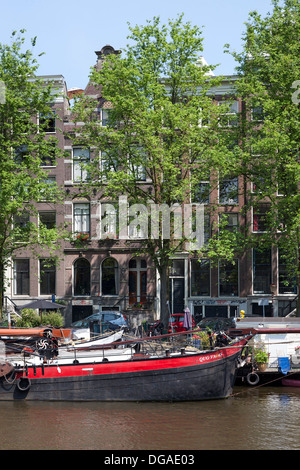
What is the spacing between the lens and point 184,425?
1880 cm

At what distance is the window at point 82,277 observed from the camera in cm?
4266

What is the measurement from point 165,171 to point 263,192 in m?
5.52

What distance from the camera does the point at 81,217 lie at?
42.7 m

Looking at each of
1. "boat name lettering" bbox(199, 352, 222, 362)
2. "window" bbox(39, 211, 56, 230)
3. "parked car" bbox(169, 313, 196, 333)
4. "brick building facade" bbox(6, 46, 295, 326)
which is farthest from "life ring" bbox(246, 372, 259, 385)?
"window" bbox(39, 211, 56, 230)

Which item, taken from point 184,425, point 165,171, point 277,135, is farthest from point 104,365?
point 277,135

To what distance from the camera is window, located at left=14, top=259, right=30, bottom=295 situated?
4262 centimetres

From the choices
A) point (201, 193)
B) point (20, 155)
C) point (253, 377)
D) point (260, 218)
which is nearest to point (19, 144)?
point (20, 155)

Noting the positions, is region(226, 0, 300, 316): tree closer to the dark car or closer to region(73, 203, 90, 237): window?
the dark car

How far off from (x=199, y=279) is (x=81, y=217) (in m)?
9.02

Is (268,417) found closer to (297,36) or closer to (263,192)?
(263,192)

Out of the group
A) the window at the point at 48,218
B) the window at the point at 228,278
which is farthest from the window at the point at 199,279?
the window at the point at 48,218

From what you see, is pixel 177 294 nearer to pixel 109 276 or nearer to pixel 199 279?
pixel 199 279

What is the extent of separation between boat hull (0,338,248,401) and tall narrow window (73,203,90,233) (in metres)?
20.6

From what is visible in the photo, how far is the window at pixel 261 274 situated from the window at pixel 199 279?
318 centimetres
